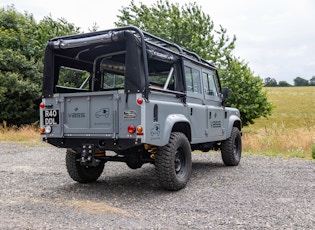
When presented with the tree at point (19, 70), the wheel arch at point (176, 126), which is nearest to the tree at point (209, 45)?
the tree at point (19, 70)

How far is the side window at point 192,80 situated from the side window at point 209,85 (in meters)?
0.38

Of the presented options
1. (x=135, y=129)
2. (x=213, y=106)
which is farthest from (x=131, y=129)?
(x=213, y=106)

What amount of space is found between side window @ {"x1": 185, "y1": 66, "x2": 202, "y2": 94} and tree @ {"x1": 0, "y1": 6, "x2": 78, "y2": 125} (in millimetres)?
15004

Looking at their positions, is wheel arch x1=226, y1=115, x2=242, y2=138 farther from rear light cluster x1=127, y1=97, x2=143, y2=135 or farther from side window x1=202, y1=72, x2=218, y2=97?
rear light cluster x1=127, y1=97, x2=143, y2=135

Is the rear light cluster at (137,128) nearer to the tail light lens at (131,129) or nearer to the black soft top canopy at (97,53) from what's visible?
the tail light lens at (131,129)

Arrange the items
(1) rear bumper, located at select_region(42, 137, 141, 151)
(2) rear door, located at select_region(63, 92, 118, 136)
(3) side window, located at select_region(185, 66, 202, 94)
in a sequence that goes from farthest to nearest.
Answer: (3) side window, located at select_region(185, 66, 202, 94) < (2) rear door, located at select_region(63, 92, 118, 136) < (1) rear bumper, located at select_region(42, 137, 141, 151)

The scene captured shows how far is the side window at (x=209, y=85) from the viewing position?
26.8ft

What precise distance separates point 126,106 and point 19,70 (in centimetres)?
1799

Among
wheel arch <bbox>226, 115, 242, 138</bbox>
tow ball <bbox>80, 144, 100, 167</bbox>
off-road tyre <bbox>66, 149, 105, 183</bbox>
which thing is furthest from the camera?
wheel arch <bbox>226, 115, 242, 138</bbox>

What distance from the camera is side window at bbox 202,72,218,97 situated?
816cm

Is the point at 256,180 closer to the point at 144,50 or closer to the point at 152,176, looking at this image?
the point at 152,176

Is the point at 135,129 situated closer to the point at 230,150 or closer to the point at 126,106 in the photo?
the point at 126,106

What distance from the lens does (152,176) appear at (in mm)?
8070

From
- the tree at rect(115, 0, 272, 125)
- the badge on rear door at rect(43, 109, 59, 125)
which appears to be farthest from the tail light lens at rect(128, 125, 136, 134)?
the tree at rect(115, 0, 272, 125)
